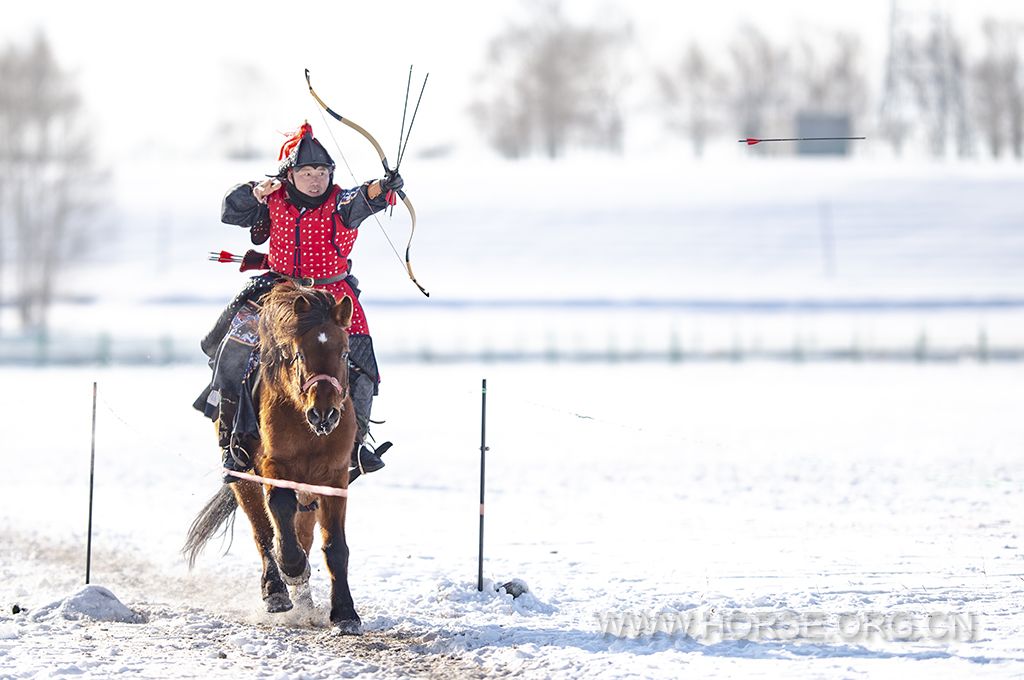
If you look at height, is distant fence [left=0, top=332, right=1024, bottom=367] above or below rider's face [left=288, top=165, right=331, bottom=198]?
below

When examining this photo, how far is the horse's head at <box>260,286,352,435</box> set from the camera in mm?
7785

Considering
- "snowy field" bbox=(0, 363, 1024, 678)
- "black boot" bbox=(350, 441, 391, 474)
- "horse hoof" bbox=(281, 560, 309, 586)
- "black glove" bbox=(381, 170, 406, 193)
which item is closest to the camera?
"snowy field" bbox=(0, 363, 1024, 678)

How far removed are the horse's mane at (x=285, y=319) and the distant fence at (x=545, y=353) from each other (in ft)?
91.3

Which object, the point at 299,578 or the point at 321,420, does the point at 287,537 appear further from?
the point at 321,420

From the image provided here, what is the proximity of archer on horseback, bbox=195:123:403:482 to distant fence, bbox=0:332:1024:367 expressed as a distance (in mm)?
27084

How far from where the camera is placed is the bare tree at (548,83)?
94.0 m

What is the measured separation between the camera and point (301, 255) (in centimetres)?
926

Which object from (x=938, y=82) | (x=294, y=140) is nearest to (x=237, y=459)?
(x=294, y=140)

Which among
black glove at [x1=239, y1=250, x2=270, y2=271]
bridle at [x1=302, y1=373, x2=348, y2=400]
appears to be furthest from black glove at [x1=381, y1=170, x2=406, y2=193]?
bridle at [x1=302, y1=373, x2=348, y2=400]

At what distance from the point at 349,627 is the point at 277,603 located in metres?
0.68

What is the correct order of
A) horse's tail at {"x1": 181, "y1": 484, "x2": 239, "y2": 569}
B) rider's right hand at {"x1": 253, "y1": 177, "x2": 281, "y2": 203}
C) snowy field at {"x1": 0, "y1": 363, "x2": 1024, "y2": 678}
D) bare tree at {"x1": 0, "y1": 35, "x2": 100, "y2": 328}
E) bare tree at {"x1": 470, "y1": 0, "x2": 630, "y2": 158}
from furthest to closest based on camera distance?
bare tree at {"x1": 470, "y1": 0, "x2": 630, "y2": 158}
bare tree at {"x1": 0, "y1": 35, "x2": 100, "y2": 328}
horse's tail at {"x1": 181, "y1": 484, "x2": 239, "y2": 569}
rider's right hand at {"x1": 253, "y1": 177, "x2": 281, "y2": 203}
snowy field at {"x1": 0, "y1": 363, "x2": 1024, "y2": 678}

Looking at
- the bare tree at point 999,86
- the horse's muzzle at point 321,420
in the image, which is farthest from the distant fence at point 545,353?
the bare tree at point 999,86

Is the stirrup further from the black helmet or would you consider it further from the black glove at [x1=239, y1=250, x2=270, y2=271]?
the black helmet

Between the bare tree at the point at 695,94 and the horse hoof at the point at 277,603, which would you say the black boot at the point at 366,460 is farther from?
the bare tree at the point at 695,94
